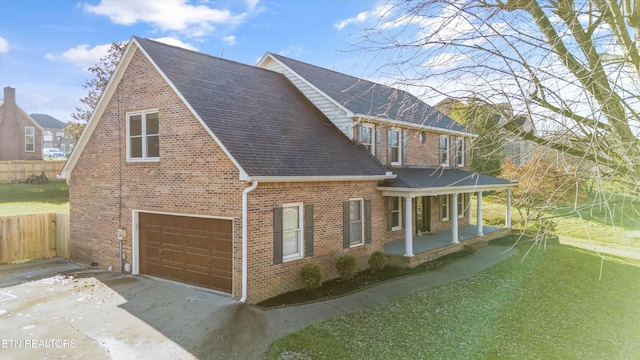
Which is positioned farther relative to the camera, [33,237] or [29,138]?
[29,138]

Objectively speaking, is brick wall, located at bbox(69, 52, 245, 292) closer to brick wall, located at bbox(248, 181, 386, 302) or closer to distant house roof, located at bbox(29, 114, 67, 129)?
brick wall, located at bbox(248, 181, 386, 302)

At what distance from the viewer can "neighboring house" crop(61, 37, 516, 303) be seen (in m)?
10.3

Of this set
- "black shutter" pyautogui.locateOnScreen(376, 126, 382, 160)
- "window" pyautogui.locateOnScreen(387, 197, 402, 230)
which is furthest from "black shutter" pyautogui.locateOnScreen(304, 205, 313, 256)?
"window" pyautogui.locateOnScreen(387, 197, 402, 230)

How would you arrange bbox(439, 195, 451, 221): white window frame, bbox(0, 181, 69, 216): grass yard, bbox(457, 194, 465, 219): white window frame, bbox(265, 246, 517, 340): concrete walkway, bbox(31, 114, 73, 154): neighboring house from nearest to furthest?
bbox(265, 246, 517, 340): concrete walkway
bbox(439, 195, 451, 221): white window frame
bbox(457, 194, 465, 219): white window frame
bbox(0, 181, 69, 216): grass yard
bbox(31, 114, 73, 154): neighboring house

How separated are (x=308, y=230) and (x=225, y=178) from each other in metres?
2.90

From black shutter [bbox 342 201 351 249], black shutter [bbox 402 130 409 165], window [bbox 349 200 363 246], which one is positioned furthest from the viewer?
black shutter [bbox 402 130 409 165]

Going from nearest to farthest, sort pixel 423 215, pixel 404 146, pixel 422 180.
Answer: pixel 422 180 < pixel 404 146 < pixel 423 215

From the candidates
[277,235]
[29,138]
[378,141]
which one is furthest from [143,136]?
[29,138]

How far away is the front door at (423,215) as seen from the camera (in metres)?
18.9

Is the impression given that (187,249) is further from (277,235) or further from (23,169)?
(23,169)

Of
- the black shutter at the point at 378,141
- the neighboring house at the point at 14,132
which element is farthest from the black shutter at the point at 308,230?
the neighboring house at the point at 14,132

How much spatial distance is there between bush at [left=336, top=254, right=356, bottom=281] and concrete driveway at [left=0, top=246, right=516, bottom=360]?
3.14ft

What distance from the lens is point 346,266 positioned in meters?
12.0

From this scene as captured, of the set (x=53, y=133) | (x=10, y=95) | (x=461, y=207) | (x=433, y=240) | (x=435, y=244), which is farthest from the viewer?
(x=53, y=133)
